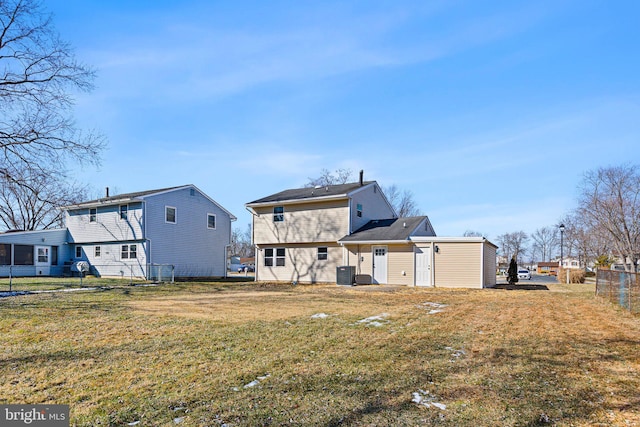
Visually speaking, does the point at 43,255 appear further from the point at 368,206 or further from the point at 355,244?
the point at 368,206

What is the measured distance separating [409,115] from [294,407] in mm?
14904

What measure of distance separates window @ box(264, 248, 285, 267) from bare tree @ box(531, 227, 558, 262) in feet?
274

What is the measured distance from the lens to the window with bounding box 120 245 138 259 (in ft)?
81.4

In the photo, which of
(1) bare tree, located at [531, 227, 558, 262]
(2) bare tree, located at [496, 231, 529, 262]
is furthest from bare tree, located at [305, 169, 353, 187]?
(1) bare tree, located at [531, 227, 558, 262]

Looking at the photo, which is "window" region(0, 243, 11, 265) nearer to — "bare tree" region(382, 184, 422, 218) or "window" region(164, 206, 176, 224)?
"window" region(164, 206, 176, 224)

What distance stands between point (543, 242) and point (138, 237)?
9160 centimetres

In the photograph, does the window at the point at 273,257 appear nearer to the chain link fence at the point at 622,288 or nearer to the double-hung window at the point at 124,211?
the double-hung window at the point at 124,211

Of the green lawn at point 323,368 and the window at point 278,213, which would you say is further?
the window at point 278,213

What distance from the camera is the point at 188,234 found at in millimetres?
27047

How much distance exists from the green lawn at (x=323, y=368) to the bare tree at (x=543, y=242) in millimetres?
91183

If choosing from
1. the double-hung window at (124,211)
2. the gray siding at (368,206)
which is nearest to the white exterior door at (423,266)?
the gray siding at (368,206)

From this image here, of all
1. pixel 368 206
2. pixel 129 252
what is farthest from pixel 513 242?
pixel 129 252

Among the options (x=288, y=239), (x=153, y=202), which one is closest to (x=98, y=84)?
(x=153, y=202)

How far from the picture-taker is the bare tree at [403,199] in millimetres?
46219
